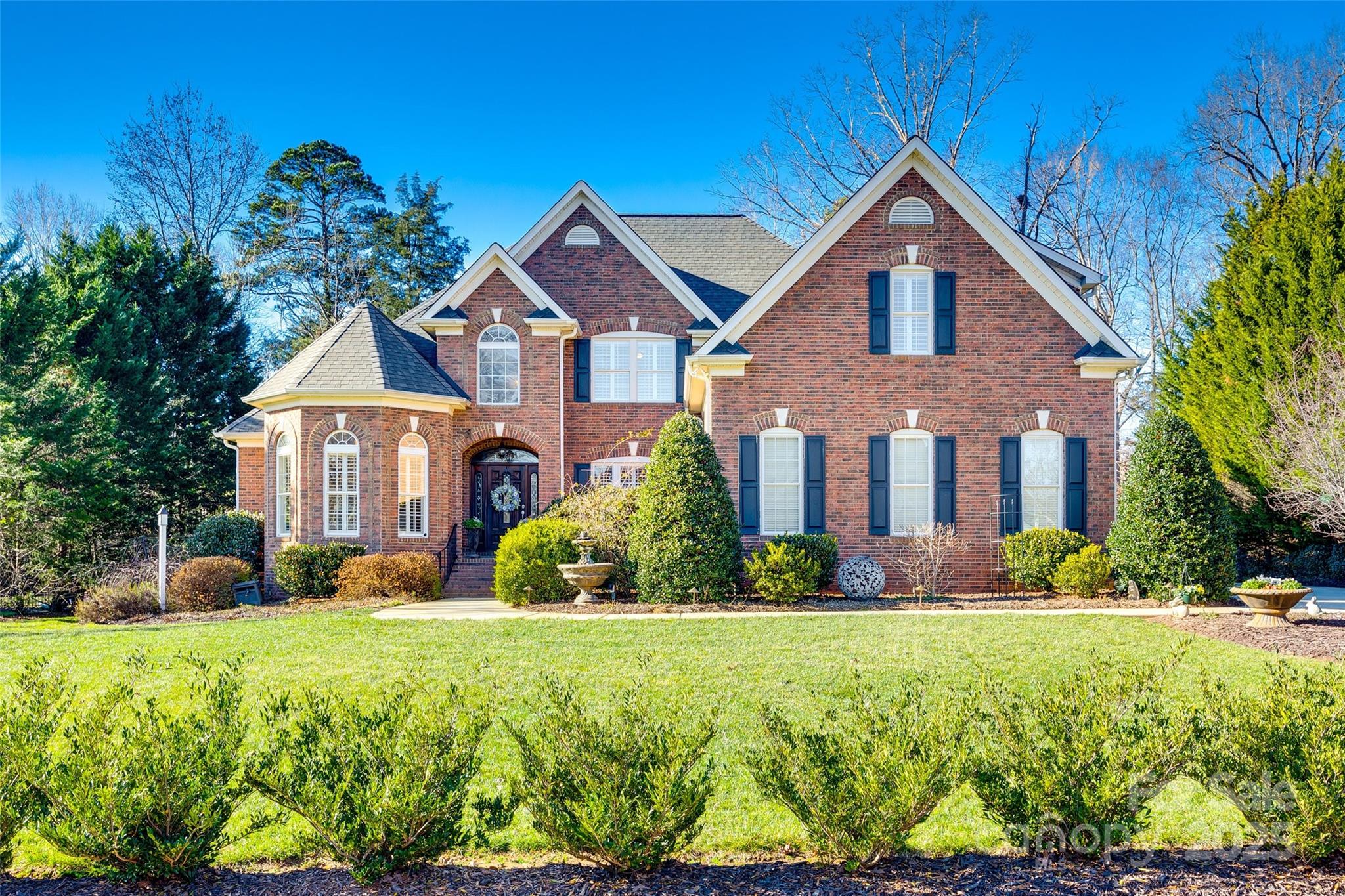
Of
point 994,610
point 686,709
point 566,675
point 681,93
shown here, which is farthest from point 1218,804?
point 681,93

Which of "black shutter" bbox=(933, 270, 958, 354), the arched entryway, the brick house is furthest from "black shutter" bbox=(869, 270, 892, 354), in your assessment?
the arched entryway

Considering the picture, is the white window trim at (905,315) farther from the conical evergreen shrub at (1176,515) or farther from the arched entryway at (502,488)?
the arched entryway at (502,488)

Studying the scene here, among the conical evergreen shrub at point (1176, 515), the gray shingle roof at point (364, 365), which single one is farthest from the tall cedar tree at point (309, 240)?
the conical evergreen shrub at point (1176, 515)

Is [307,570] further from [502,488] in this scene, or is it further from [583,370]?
[583,370]

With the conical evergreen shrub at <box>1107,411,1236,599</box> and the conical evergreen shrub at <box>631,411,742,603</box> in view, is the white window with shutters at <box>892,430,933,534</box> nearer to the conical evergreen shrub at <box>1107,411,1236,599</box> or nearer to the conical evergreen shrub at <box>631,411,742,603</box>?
the conical evergreen shrub at <box>1107,411,1236,599</box>

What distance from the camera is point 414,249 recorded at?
38.4m

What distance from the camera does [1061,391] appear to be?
16906mm

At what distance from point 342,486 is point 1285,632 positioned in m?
16.4

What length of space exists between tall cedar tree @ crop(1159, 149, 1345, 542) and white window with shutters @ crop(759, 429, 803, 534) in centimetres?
847

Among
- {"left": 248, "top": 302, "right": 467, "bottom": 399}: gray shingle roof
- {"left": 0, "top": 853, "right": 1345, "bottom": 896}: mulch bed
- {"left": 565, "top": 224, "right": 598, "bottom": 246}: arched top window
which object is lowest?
{"left": 0, "top": 853, "right": 1345, "bottom": 896}: mulch bed

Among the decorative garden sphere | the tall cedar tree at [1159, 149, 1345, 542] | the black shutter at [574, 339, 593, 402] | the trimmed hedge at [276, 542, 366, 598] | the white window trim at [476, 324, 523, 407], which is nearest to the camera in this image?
the decorative garden sphere

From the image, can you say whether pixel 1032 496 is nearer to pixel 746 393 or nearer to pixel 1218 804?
pixel 746 393

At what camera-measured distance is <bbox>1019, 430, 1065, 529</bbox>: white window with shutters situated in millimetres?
16812

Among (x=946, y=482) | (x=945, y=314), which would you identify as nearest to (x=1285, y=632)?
(x=946, y=482)
